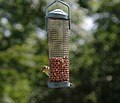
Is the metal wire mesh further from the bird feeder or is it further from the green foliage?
the green foliage

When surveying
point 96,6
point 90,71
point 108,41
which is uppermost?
point 96,6

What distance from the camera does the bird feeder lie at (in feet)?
14.4

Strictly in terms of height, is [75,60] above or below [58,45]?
below

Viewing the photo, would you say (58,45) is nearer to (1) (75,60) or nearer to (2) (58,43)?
(2) (58,43)

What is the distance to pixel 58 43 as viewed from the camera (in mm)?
4594

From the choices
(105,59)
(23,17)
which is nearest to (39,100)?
(105,59)

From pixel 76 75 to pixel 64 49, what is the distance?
976 centimetres

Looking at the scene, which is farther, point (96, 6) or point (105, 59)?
point (105, 59)


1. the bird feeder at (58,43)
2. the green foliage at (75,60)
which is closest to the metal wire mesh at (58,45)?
the bird feeder at (58,43)

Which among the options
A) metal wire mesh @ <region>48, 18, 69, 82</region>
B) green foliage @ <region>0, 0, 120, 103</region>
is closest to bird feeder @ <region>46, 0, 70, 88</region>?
metal wire mesh @ <region>48, 18, 69, 82</region>

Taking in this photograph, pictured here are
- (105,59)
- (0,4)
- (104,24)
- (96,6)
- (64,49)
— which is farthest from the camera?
(105,59)

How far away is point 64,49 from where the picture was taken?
460 cm

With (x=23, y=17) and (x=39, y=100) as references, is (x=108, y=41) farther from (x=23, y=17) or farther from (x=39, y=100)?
(x=23, y=17)

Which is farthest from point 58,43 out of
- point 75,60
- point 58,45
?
point 75,60
